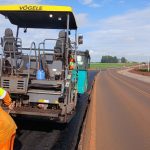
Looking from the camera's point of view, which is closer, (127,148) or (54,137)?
(127,148)

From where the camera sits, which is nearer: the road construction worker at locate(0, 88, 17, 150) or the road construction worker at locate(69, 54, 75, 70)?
the road construction worker at locate(0, 88, 17, 150)

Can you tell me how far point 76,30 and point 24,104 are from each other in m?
3.70

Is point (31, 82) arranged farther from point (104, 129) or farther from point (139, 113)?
point (139, 113)

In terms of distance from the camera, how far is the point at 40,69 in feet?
33.3

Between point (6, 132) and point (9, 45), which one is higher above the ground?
point (9, 45)

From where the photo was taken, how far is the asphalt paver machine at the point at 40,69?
915cm

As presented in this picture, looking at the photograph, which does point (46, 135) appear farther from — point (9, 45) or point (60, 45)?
point (9, 45)

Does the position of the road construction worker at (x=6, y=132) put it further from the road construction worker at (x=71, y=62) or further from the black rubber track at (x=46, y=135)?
the road construction worker at (x=71, y=62)

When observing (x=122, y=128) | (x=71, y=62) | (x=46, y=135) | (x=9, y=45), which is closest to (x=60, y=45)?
(x=71, y=62)

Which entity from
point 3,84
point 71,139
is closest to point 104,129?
point 71,139

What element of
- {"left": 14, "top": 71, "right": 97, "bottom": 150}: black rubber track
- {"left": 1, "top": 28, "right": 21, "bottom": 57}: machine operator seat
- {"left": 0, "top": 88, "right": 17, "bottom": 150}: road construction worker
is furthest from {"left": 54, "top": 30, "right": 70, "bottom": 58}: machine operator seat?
{"left": 0, "top": 88, "right": 17, "bottom": 150}: road construction worker

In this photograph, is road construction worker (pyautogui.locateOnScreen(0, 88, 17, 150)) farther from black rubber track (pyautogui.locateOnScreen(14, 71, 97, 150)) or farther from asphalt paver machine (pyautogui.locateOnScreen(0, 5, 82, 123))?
asphalt paver machine (pyautogui.locateOnScreen(0, 5, 82, 123))

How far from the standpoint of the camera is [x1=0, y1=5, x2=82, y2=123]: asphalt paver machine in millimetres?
9148

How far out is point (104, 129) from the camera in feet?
33.7
